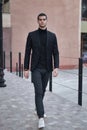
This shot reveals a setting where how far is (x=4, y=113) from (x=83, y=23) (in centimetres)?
2262

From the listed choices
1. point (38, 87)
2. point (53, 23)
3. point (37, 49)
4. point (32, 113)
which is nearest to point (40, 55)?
point (37, 49)

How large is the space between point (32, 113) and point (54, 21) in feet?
65.6

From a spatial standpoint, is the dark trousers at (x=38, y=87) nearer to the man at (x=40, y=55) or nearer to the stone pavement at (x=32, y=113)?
the man at (x=40, y=55)

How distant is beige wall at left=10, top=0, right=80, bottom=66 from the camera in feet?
84.9

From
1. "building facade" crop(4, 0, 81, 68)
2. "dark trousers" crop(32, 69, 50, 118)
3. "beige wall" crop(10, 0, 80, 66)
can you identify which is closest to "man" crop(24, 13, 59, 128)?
"dark trousers" crop(32, 69, 50, 118)

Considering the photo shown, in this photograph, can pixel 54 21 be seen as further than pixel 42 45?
Yes

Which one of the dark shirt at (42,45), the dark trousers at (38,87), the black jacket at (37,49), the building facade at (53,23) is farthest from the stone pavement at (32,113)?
the building facade at (53,23)

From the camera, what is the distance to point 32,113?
24.3ft

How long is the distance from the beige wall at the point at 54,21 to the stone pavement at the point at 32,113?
15.9 metres

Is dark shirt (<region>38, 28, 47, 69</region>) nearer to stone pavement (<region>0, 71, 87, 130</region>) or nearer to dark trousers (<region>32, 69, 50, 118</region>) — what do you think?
dark trousers (<region>32, 69, 50, 118</region>)

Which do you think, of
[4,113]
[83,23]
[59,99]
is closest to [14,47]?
[83,23]

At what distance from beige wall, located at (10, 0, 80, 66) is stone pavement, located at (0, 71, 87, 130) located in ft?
52.3

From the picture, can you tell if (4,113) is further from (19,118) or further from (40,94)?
(40,94)

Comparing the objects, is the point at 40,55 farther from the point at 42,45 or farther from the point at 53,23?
the point at 53,23
